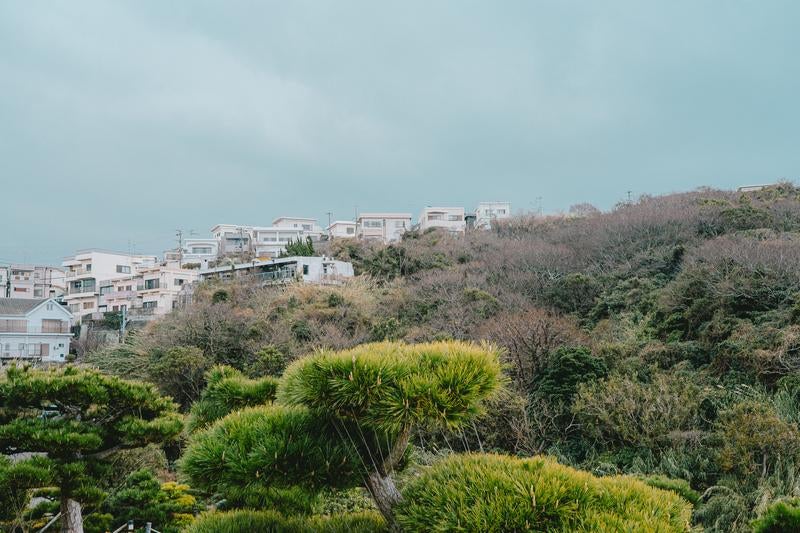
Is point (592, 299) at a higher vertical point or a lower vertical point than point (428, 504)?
higher

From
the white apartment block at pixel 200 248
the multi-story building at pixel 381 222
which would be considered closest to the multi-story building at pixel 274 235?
the white apartment block at pixel 200 248

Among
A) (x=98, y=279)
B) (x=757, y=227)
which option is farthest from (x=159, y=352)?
(x=98, y=279)

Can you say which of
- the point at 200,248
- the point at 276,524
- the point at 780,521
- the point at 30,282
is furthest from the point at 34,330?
the point at 780,521

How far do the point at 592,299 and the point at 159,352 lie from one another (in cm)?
1329

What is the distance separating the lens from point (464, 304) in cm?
1759

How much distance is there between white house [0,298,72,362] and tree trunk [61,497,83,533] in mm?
25359

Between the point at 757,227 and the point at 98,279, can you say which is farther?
the point at 98,279

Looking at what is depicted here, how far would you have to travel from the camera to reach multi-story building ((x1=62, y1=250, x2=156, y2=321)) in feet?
136

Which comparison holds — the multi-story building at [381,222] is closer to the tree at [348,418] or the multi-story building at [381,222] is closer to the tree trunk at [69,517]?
the tree trunk at [69,517]

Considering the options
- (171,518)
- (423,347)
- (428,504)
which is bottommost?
(171,518)

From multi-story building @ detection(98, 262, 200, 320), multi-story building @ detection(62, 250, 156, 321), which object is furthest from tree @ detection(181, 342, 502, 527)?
multi-story building @ detection(62, 250, 156, 321)

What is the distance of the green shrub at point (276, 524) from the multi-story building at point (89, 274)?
133ft

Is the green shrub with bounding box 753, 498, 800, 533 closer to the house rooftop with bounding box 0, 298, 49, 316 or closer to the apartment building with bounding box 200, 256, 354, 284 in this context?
the apartment building with bounding box 200, 256, 354, 284

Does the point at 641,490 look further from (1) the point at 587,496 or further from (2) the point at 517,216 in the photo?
(2) the point at 517,216
